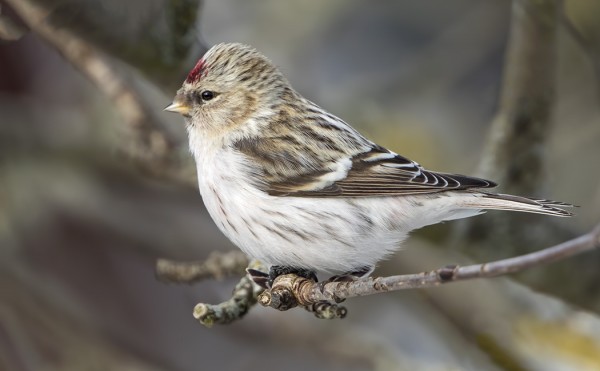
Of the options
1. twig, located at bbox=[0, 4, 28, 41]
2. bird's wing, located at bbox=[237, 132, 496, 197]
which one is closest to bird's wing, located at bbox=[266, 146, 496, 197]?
bird's wing, located at bbox=[237, 132, 496, 197]

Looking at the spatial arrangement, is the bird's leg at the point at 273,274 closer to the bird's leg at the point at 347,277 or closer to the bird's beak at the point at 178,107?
the bird's leg at the point at 347,277

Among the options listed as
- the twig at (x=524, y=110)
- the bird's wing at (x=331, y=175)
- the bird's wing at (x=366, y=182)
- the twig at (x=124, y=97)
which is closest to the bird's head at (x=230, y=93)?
the bird's wing at (x=331, y=175)

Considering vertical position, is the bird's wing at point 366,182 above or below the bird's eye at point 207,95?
below

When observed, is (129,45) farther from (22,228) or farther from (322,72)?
(322,72)

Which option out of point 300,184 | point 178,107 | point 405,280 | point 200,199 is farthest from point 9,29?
point 200,199

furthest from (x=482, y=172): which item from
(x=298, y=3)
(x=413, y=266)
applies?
(x=298, y=3)

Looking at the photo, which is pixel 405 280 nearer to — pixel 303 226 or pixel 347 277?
pixel 347 277
